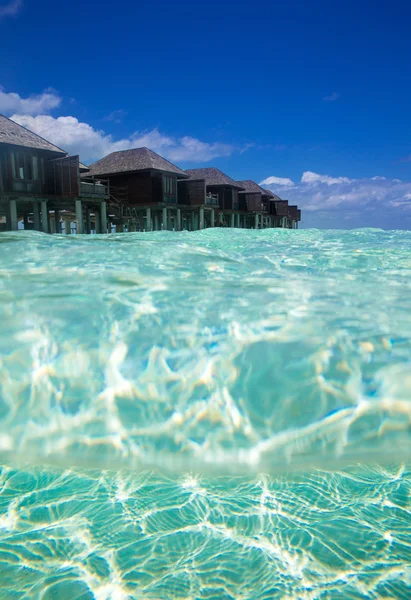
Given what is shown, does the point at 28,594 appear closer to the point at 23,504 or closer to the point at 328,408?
the point at 23,504

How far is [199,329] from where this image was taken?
3219 mm

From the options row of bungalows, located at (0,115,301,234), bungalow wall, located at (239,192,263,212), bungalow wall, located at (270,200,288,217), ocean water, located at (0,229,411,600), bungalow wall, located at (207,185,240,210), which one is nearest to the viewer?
ocean water, located at (0,229,411,600)

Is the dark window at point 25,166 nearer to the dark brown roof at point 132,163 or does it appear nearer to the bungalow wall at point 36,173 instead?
the bungalow wall at point 36,173

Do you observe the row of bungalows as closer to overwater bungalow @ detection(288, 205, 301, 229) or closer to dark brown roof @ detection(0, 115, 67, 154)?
dark brown roof @ detection(0, 115, 67, 154)

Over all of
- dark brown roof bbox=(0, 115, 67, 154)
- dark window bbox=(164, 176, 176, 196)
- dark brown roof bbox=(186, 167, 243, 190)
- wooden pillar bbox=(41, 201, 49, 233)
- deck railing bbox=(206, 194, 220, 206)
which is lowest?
wooden pillar bbox=(41, 201, 49, 233)

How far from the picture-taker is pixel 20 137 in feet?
51.1

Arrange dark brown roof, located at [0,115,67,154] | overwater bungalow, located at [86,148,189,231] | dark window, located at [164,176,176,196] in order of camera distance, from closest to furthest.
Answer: dark brown roof, located at [0,115,67,154]
overwater bungalow, located at [86,148,189,231]
dark window, located at [164,176,176,196]

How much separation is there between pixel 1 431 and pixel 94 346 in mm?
838

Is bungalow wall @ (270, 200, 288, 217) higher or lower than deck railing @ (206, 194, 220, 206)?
higher

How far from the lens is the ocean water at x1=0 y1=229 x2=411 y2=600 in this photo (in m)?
1.54

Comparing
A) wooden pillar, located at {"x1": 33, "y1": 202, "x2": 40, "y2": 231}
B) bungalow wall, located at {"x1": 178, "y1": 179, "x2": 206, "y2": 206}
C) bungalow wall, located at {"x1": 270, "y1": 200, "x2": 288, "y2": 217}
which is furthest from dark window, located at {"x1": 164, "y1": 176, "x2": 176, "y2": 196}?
bungalow wall, located at {"x1": 270, "y1": 200, "x2": 288, "y2": 217}

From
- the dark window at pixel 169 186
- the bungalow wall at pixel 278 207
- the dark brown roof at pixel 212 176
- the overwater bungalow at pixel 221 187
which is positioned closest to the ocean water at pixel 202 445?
the dark window at pixel 169 186

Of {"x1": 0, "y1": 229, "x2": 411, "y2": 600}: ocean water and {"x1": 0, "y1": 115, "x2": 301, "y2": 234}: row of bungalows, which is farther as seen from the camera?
{"x1": 0, "y1": 115, "x2": 301, "y2": 234}: row of bungalows

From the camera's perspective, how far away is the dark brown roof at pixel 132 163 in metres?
22.2
